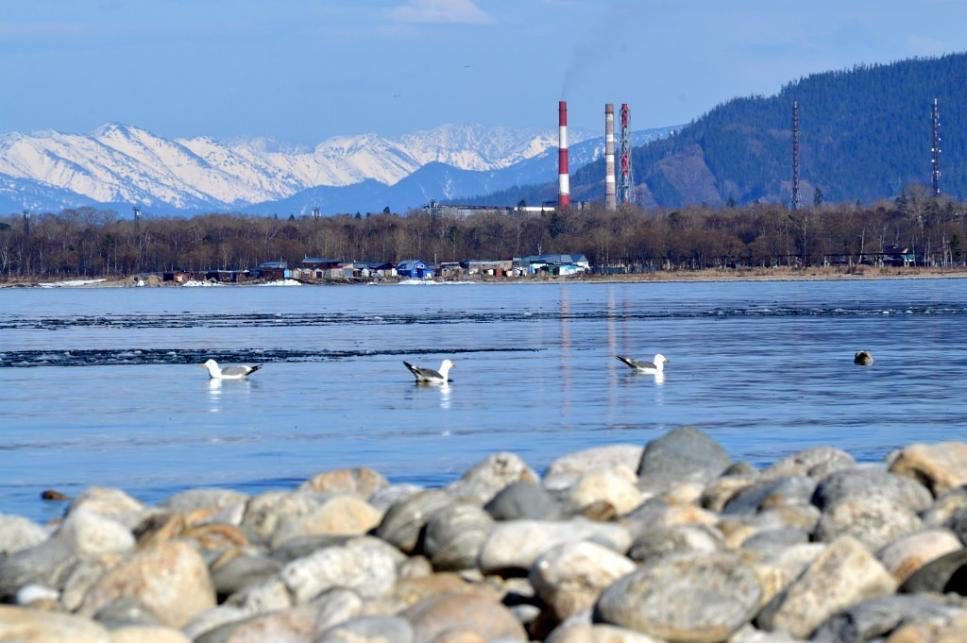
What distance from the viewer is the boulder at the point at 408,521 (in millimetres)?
11391

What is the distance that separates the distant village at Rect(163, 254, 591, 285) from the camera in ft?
612

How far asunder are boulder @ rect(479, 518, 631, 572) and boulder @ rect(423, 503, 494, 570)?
0.25 meters

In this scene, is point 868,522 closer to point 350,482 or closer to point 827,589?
point 827,589

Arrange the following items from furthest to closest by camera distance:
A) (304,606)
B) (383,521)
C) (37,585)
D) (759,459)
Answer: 1. (759,459)
2. (383,521)
3. (37,585)
4. (304,606)

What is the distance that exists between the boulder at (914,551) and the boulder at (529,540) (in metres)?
1.69

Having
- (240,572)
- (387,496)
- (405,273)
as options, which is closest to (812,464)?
(387,496)

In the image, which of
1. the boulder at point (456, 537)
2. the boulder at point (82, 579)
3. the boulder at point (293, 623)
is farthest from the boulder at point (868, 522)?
the boulder at point (82, 579)

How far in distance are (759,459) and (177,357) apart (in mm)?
25877

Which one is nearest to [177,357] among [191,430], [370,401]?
[370,401]

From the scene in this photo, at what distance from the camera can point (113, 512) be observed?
43.7 feet

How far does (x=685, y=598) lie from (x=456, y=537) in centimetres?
231

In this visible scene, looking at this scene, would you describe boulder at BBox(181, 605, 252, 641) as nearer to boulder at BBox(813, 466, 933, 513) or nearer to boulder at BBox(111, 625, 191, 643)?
boulder at BBox(111, 625, 191, 643)

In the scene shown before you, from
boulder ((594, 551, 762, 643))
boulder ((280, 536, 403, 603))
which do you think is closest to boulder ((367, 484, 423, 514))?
boulder ((280, 536, 403, 603))

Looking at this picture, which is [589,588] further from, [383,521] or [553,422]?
[553,422]
